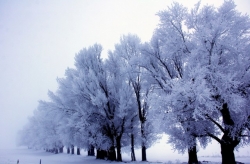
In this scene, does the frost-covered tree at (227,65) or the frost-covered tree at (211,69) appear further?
the frost-covered tree at (227,65)

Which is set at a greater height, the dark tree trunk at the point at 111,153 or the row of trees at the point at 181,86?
the row of trees at the point at 181,86

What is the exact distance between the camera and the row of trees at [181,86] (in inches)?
367

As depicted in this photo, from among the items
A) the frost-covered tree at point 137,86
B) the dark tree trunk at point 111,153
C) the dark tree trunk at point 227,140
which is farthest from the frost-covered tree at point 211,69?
the dark tree trunk at point 111,153

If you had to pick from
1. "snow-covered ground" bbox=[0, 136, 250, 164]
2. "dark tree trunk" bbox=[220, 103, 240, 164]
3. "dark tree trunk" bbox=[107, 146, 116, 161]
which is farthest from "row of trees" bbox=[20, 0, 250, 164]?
"snow-covered ground" bbox=[0, 136, 250, 164]

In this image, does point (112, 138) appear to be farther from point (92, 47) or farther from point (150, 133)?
point (92, 47)

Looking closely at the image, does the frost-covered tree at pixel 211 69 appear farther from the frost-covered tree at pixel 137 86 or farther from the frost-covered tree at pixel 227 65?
the frost-covered tree at pixel 137 86

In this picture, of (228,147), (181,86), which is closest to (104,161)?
(228,147)

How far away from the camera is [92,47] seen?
20.0 metres

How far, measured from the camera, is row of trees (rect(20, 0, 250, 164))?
30.6 feet

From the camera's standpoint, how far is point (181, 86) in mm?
8984

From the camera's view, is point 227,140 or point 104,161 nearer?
point 227,140

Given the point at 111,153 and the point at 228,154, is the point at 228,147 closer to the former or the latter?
the point at 228,154

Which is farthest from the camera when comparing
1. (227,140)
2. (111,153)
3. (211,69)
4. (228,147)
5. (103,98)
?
(111,153)

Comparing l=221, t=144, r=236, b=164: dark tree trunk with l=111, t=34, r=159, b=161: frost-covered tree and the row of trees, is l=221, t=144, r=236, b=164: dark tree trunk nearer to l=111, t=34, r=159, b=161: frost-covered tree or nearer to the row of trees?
the row of trees
